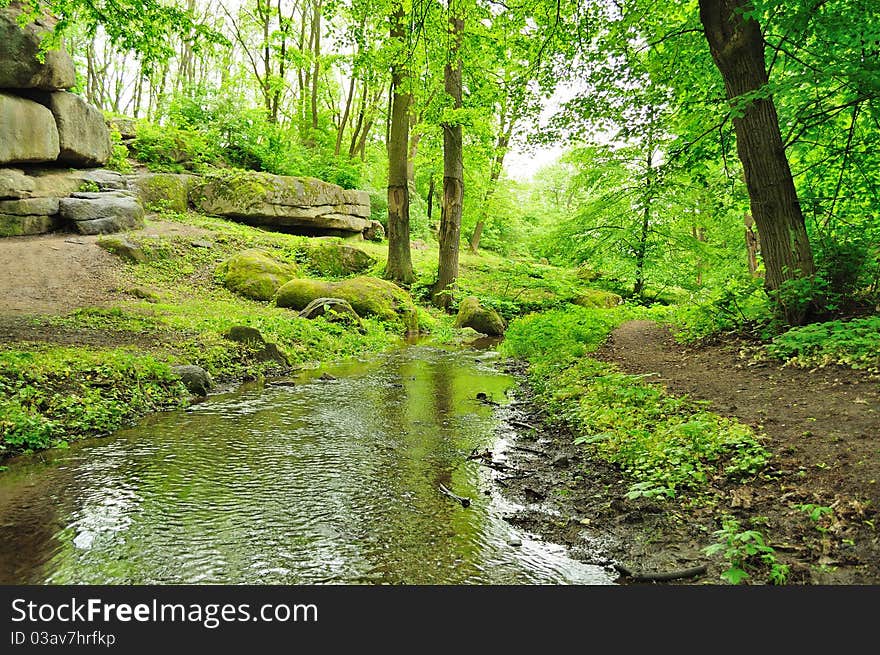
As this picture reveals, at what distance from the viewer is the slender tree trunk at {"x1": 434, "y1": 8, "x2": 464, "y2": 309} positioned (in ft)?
54.6

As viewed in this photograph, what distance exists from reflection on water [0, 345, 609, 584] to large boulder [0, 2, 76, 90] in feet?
45.9

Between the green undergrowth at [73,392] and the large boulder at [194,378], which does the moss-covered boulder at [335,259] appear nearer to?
Answer: the large boulder at [194,378]

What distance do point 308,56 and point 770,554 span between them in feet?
76.6

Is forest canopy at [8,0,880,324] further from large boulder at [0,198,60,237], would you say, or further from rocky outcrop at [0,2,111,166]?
large boulder at [0,198,60,237]

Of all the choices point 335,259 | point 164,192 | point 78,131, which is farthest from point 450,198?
point 78,131

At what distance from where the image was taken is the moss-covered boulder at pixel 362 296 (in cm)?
1362

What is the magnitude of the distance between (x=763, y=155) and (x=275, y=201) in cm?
1739

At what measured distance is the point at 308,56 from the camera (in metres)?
21.3

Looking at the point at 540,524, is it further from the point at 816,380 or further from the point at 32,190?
the point at 32,190

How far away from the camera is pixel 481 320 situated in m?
16.0

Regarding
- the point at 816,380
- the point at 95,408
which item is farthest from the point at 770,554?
the point at 95,408

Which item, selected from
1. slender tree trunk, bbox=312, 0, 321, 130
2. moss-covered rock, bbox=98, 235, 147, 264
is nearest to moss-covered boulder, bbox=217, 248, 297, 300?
moss-covered rock, bbox=98, 235, 147, 264

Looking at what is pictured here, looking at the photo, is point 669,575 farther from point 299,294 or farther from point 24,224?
point 24,224

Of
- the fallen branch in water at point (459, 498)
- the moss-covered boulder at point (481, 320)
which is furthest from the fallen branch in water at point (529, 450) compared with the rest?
the moss-covered boulder at point (481, 320)
